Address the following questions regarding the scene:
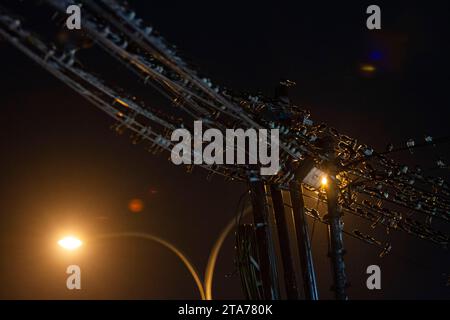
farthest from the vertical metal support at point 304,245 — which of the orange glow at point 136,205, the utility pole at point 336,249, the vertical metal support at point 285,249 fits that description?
the orange glow at point 136,205

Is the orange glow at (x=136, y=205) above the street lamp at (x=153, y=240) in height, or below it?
above

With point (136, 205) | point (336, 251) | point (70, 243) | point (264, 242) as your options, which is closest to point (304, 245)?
point (336, 251)

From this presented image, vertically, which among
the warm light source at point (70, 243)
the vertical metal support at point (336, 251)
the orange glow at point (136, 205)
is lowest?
the vertical metal support at point (336, 251)

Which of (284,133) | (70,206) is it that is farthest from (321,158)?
(70,206)

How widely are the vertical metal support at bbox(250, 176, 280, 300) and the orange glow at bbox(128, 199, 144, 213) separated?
5.93 metres

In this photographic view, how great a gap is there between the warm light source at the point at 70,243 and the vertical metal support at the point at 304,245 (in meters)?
6.02

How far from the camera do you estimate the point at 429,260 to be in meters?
21.8

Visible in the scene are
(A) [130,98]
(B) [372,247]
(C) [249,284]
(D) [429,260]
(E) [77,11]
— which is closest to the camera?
(E) [77,11]

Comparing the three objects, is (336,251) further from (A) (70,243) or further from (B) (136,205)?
(A) (70,243)

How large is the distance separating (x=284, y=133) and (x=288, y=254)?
8.17ft

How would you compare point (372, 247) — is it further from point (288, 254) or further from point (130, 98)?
point (130, 98)

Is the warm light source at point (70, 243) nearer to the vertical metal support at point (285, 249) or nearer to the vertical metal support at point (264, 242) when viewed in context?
the vertical metal support at point (285, 249)

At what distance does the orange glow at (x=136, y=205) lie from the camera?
15344 mm

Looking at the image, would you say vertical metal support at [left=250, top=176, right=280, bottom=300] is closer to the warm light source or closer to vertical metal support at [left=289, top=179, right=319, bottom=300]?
vertical metal support at [left=289, top=179, right=319, bottom=300]
